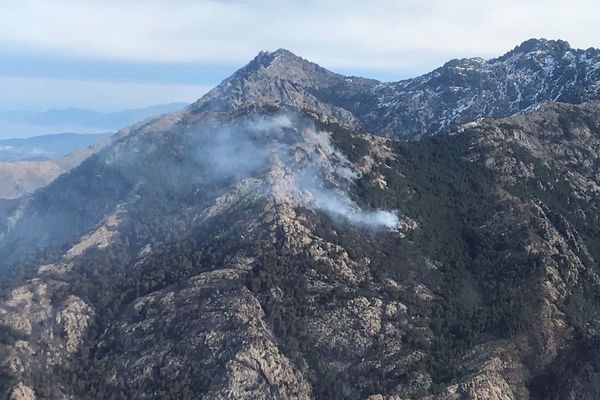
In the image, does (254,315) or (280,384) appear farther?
(254,315)

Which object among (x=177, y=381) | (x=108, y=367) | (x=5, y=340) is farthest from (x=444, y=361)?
(x=5, y=340)

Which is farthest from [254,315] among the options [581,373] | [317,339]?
[581,373]

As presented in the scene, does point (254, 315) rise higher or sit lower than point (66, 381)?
higher

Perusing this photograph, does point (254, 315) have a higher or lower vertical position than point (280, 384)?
higher

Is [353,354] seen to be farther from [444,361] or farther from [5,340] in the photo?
[5,340]

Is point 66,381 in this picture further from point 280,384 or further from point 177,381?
point 280,384

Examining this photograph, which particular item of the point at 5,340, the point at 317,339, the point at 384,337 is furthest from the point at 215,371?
the point at 5,340

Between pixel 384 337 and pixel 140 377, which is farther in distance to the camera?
pixel 384 337

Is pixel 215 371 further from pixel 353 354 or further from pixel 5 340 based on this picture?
pixel 5 340
